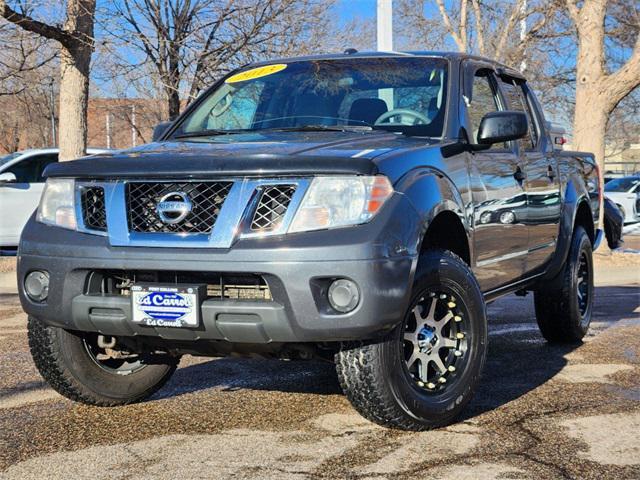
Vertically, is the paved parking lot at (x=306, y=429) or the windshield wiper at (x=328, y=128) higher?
the windshield wiper at (x=328, y=128)

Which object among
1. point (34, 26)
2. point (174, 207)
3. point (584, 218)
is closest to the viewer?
point (174, 207)

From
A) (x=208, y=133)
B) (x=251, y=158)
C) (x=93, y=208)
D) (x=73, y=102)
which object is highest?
(x=73, y=102)

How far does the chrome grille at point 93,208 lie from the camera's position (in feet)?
14.1

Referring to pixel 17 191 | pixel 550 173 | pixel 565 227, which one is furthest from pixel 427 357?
pixel 17 191

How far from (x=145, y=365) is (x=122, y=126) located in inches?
1487

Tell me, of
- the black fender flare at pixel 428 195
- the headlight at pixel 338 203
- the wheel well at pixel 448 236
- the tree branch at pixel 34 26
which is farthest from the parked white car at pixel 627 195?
the headlight at pixel 338 203

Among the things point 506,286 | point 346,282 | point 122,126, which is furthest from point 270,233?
point 122,126

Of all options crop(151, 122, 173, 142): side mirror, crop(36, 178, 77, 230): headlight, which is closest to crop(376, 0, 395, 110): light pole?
crop(151, 122, 173, 142): side mirror

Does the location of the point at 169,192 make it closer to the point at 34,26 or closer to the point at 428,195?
the point at 428,195

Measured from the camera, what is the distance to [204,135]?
5367mm

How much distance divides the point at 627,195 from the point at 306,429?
21.8 m

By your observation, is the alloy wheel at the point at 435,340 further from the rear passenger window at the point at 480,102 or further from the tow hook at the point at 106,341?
the tow hook at the point at 106,341

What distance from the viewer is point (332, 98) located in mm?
5426

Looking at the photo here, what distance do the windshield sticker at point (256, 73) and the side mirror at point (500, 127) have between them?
1371mm
